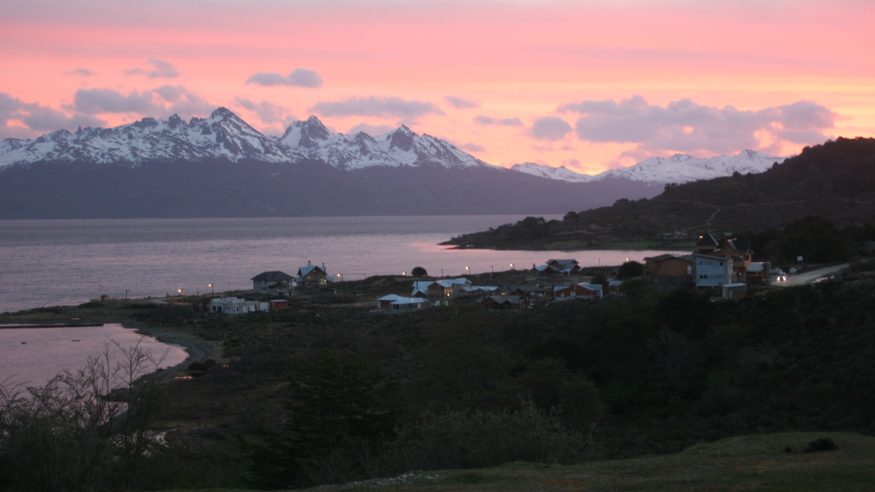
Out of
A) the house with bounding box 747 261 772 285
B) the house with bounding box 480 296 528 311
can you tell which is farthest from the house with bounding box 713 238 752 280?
the house with bounding box 480 296 528 311

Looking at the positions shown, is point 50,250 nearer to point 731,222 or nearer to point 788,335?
point 731,222

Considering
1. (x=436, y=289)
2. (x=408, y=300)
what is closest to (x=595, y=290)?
(x=408, y=300)

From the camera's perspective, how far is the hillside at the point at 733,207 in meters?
102

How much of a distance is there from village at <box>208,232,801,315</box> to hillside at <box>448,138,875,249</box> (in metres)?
43.3

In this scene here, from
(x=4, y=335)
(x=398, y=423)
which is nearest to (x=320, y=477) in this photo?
(x=398, y=423)

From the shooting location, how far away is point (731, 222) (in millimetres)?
103375

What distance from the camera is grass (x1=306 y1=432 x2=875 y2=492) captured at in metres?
10.8

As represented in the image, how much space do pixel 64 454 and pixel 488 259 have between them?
273 ft

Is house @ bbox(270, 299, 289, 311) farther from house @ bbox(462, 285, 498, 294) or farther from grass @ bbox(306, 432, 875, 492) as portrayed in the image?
grass @ bbox(306, 432, 875, 492)

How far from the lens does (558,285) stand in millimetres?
49531

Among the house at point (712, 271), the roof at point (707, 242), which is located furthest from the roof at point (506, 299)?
the roof at point (707, 242)

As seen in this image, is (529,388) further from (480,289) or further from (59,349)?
(480,289)

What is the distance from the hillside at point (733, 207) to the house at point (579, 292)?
5503 cm

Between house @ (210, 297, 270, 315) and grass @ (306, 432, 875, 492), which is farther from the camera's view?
house @ (210, 297, 270, 315)
